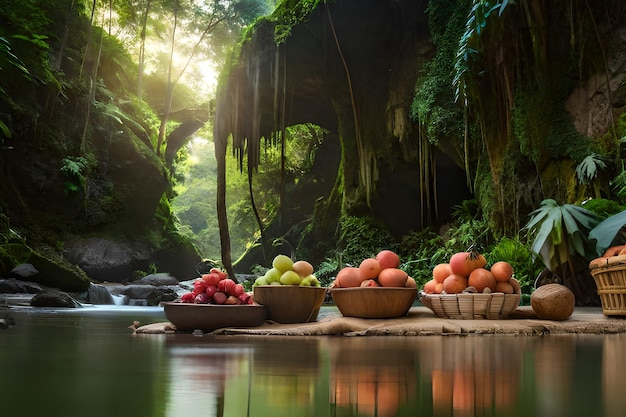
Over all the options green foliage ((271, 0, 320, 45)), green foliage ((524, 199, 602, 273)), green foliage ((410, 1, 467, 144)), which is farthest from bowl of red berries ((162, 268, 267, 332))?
green foliage ((271, 0, 320, 45))

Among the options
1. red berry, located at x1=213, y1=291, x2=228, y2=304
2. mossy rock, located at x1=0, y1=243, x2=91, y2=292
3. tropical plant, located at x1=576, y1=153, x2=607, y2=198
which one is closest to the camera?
red berry, located at x1=213, y1=291, x2=228, y2=304

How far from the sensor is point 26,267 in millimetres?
9555

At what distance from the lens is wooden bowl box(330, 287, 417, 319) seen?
3.59m

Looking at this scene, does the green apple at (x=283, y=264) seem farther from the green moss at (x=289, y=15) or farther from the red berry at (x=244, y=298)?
the green moss at (x=289, y=15)

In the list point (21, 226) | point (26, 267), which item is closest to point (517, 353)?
point (26, 267)

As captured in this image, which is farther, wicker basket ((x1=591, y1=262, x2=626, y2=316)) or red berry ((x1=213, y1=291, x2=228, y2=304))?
wicker basket ((x1=591, y1=262, x2=626, y2=316))

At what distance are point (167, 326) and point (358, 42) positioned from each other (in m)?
10.1

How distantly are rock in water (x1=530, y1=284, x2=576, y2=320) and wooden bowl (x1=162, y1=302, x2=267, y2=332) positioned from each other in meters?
1.89

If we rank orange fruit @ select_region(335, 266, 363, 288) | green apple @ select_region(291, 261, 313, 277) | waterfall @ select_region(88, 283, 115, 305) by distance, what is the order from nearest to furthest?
green apple @ select_region(291, 261, 313, 277)
orange fruit @ select_region(335, 266, 363, 288)
waterfall @ select_region(88, 283, 115, 305)

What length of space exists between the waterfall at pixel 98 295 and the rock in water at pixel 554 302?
8661mm

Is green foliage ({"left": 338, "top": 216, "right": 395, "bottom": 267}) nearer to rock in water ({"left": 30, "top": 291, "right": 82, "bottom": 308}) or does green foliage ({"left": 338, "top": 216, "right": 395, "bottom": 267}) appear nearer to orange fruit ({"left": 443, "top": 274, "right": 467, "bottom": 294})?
rock in water ({"left": 30, "top": 291, "right": 82, "bottom": 308})

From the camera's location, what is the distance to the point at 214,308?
3160 millimetres

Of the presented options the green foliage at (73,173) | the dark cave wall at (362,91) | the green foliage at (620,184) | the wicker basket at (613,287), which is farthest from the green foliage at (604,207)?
the green foliage at (73,173)

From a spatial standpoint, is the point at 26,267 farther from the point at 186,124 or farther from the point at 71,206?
the point at 186,124
